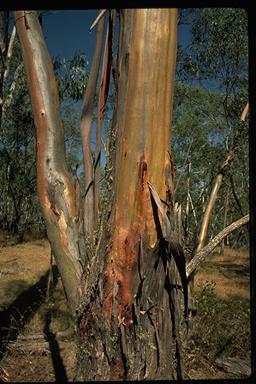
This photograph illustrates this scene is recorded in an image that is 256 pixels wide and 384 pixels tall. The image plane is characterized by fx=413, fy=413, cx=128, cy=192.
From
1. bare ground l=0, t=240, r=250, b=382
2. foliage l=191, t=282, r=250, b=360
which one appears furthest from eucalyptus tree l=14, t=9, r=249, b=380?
foliage l=191, t=282, r=250, b=360

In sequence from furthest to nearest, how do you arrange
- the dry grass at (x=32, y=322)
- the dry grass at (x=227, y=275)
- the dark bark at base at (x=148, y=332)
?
the dry grass at (x=227, y=275), the dry grass at (x=32, y=322), the dark bark at base at (x=148, y=332)

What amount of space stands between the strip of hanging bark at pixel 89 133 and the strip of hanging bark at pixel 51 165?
8cm

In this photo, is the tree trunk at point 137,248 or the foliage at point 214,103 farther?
the foliage at point 214,103

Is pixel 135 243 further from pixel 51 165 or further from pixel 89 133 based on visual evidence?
pixel 89 133

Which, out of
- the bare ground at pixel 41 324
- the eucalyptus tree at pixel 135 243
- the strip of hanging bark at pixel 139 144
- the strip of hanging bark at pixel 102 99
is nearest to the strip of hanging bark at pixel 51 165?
the eucalyptus tree at pixel 135 243

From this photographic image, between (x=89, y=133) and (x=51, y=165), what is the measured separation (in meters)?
0.31

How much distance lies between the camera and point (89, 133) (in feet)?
6.99

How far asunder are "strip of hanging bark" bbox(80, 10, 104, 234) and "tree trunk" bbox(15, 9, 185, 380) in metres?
0.21

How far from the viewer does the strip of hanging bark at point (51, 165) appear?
186 centimetres

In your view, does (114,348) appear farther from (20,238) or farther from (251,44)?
(20,238)

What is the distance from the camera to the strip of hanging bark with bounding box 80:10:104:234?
199 cm

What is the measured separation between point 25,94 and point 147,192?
12.3 meters

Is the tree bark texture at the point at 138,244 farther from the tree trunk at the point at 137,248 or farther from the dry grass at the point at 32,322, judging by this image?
the dry grass at the point at 32,322

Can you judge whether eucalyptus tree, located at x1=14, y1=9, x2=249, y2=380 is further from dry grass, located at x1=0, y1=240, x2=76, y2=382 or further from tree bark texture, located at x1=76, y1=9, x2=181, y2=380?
dry grass, located at x1=0, y1=240, x2=76, y2=382
